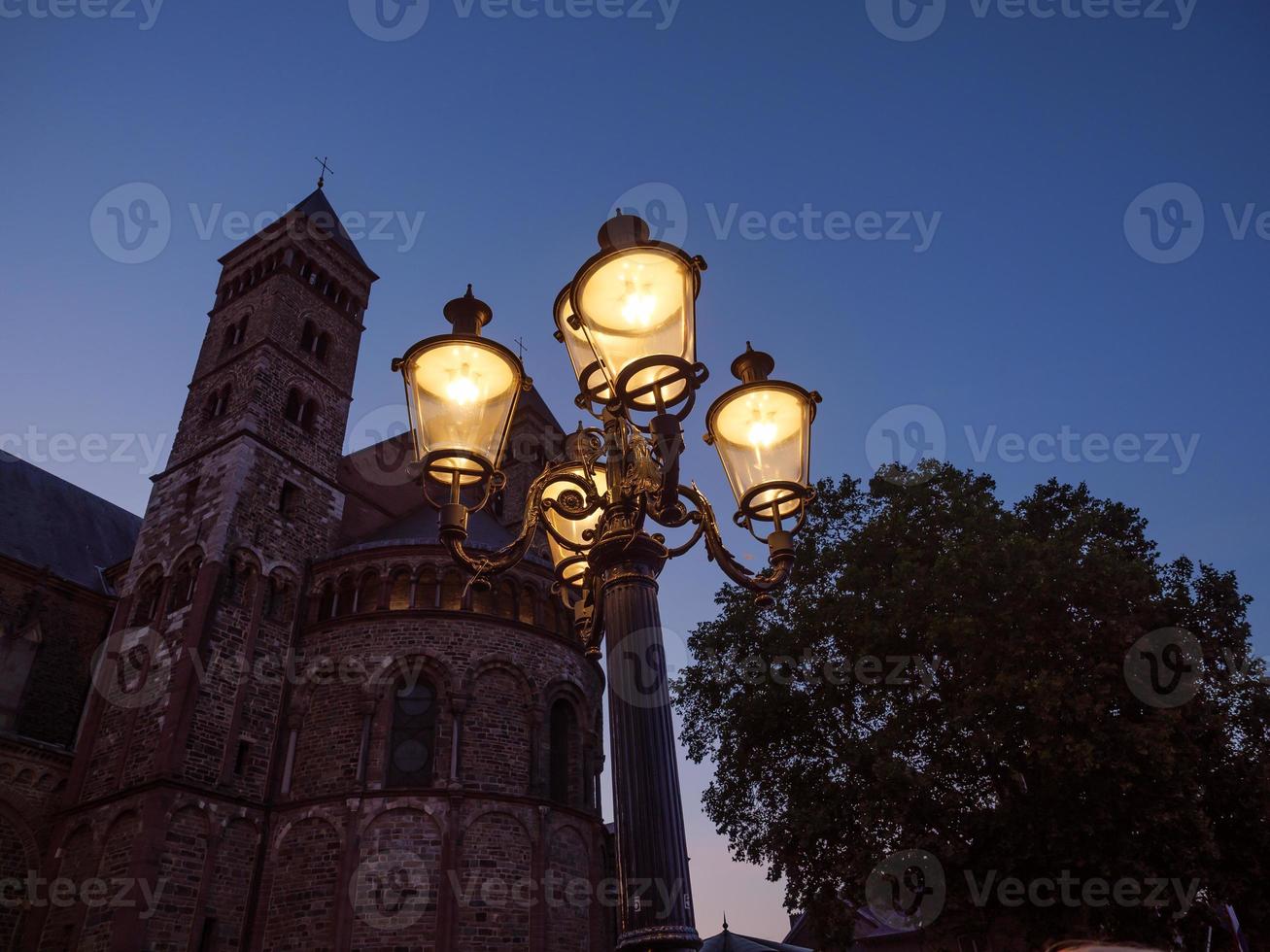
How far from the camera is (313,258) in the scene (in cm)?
2736

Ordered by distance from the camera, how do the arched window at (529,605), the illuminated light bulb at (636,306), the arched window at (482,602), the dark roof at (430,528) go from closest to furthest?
the illuminated light bulb at (636,306) < the arched window at (482,602) < the arched window at (529,605) < the dark roof at (430,528)

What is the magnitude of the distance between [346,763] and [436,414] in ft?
51.7

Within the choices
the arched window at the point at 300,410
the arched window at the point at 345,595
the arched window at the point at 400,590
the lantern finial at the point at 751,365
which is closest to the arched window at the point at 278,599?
the arched window at the point at 345,595

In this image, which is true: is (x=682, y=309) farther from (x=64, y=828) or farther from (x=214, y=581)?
(x=64, y=828)

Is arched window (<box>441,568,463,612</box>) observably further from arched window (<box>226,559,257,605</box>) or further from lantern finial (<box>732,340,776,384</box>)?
lantern finial (<box>732,340,776,384</box>)

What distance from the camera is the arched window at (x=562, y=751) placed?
20.1 m

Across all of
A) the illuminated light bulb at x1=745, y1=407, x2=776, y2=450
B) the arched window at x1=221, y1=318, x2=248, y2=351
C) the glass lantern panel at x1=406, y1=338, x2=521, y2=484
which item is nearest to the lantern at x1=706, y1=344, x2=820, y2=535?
the illuminated light bulb at x1=745, y1=407, x2=776, y2=450

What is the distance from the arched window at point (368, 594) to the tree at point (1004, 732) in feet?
31.8

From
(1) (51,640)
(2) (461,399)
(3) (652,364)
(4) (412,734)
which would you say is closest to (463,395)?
(2) (461,399)

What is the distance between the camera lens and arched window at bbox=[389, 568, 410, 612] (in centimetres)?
2105

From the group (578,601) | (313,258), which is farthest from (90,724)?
(578,601)

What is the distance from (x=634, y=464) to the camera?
16.2ft

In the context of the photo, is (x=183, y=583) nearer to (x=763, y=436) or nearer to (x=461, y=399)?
(x=461, y=399)

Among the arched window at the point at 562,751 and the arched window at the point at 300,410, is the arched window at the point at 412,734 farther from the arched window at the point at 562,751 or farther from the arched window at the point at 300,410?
the arched window at the point at 300,410
